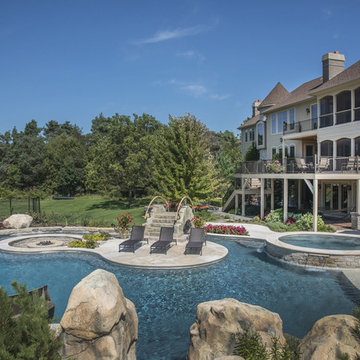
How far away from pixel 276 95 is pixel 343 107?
945 cm

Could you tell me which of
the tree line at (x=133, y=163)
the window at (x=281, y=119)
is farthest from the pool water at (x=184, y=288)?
the window at (x=281, y=119)

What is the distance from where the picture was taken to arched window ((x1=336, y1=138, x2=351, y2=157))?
2115cm

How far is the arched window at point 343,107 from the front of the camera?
69.1 ft

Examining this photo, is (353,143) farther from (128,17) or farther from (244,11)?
(128,17)

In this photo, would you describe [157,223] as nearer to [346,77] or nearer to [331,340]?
[331,340]

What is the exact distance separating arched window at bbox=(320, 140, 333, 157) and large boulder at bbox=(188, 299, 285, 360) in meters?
18.9

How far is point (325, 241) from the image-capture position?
1523 cm

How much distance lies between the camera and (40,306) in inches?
164

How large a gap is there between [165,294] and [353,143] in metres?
17.0

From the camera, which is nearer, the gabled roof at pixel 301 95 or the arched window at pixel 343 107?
the arched window at pixel 343 107

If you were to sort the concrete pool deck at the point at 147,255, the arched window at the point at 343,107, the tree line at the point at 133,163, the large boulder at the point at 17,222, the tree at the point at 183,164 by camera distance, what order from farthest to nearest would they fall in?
the tree line at the point at 133,163 → the tree at the point at 183,164 → the arched window at the point at 343,107 → the large boulder at the point at 17,222 → the concrete pool deck at the point at 147,255

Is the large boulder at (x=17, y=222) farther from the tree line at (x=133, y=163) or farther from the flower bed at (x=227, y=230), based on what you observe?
the flower bed at (x=227, y=230)

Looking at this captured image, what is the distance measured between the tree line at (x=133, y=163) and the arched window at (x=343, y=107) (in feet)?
31.3

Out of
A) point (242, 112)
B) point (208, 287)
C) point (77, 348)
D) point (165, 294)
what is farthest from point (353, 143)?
point (242, 112)
